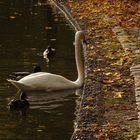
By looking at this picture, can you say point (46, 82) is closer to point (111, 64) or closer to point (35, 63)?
point (111, 64)

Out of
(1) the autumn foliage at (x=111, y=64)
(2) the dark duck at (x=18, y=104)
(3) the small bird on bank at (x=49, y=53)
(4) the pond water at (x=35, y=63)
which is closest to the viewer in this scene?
(1) the autumn foliage at (x=111, y=64)

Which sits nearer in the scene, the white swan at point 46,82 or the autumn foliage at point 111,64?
the autumn foliage at point 111,64

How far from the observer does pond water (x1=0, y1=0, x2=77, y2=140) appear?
12.2 m

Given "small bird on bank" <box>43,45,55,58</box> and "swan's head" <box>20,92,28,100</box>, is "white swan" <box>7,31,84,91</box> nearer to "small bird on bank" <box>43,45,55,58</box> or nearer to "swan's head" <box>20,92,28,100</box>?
"swan's head" <box>20,92,28,100</box>

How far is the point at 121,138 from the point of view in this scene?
1077 centimetres

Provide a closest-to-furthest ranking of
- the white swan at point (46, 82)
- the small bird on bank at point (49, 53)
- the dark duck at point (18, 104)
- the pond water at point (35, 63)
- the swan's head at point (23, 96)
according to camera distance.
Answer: the pond water at point (35, 63) → the dark duck at point (18, 104) → the swan's head at point (23, 96) → the white swan at point (46, 82) → the small bird on bank at point (49, 53)

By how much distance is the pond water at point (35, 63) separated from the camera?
12172 mm

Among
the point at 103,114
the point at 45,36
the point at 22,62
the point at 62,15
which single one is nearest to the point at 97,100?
the point at 103,114

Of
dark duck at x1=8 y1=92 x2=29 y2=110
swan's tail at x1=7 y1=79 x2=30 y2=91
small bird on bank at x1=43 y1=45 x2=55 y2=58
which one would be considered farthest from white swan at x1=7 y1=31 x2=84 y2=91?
small bird on bank at x1=43 y1=45 x2=55 y2=58

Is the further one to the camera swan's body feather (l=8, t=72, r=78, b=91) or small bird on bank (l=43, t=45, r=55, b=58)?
small bird on bank (l=43, t=45, r=55, b=58)

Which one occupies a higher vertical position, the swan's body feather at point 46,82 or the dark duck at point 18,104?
the dark duck at point 18,104

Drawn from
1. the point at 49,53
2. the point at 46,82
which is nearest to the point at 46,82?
the point at 46,82

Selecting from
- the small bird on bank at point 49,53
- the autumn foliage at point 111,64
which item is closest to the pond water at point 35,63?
the small bird on bank at point 49,53

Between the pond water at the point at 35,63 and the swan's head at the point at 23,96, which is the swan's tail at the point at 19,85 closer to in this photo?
the pond water at the point at 35,63
